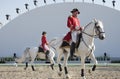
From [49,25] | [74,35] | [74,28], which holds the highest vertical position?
[49,25]

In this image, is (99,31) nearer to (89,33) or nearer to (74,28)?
(89,33)

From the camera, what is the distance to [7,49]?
5025 centimetres

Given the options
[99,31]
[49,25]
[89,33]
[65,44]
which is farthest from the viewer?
[49,25]

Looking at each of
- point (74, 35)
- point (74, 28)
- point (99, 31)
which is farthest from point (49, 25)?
point (99, 31)

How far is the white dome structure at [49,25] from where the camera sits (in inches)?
1901

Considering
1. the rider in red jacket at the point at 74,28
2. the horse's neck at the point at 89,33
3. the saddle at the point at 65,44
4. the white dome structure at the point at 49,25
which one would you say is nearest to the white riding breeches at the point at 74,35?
the rider in red jacket at the point at 74,28

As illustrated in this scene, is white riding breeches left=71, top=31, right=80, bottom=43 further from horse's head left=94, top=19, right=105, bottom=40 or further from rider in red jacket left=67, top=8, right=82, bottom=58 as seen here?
horse's head left=94, top=19, right=105, bottom=40

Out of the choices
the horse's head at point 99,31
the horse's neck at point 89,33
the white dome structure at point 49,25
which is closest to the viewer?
the horse's head at point 99,31

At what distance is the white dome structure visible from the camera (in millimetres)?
48281

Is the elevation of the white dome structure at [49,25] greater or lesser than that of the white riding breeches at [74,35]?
greater

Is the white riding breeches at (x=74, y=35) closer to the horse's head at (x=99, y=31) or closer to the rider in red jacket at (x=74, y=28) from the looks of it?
the rider in red jacket at (x=74, y=28)

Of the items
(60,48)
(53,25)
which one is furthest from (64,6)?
(60,48)

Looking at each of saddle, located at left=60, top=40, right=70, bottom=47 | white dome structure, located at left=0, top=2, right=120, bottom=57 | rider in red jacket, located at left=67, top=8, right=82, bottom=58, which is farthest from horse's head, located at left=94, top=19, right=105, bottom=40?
white dome structure, located at left=0, top=2, right=120, bottom=57

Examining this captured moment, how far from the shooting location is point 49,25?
164ft
